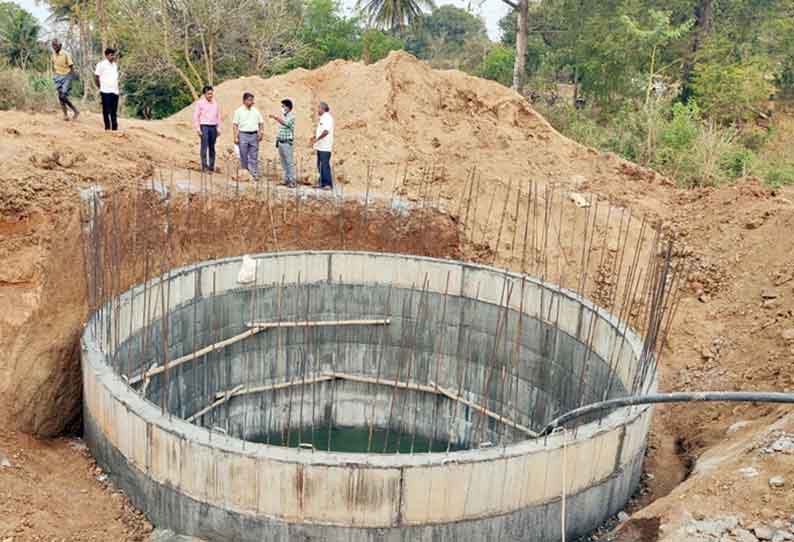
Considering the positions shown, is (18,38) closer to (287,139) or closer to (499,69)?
Answer: (499,69)

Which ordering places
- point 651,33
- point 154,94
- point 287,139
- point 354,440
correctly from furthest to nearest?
point 154,94 → point 651,33 → point 354,440 → point 287,139

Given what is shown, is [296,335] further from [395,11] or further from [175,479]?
[395,11]

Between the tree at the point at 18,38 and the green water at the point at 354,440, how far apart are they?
21.1 m

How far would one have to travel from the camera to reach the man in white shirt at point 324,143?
34.2 ft

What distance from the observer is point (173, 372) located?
9055mm

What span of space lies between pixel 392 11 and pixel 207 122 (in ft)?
32.9

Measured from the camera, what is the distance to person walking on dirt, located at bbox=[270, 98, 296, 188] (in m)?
10.4

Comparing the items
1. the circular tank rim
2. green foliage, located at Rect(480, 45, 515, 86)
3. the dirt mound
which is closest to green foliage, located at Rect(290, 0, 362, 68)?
green foliage, located at Rect(480, 45, 515, 86)

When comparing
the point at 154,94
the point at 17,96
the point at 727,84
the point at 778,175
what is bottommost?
the point at 778,175

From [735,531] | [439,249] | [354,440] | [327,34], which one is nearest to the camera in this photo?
[735,531]

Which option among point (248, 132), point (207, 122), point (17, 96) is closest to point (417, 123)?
point (248, 132)

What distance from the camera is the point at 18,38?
87.0 ft

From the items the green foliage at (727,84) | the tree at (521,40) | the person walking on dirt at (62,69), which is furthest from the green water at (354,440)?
the green foliage at (727,84)

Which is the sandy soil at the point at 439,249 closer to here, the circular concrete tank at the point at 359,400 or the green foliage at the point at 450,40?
the circular concrete tank at the point at 359,400
